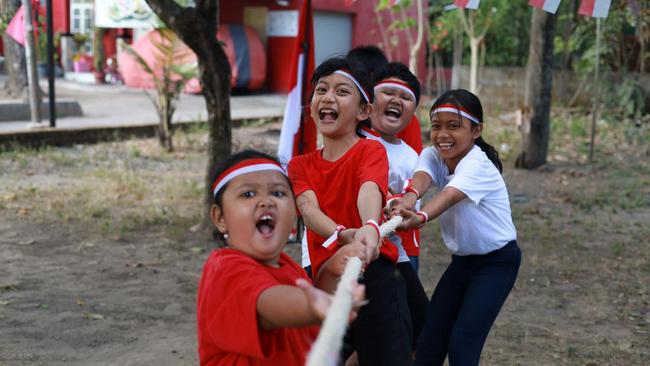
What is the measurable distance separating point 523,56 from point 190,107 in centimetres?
815

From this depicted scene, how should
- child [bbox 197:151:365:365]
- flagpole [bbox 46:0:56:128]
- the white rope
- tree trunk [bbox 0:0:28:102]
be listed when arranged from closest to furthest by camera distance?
the white rope, child [bbox 197:151:365:365], flagpole [bbox 46:0:56:128], tree trunk [bbox 0:0:28:102]

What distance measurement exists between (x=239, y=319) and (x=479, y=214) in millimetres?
1517

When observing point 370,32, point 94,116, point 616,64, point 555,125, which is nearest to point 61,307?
point 94,116

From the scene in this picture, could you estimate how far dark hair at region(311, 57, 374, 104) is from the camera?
3086 mm

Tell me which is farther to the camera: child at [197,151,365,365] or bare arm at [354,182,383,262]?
bare arm at [354,182,383,262]

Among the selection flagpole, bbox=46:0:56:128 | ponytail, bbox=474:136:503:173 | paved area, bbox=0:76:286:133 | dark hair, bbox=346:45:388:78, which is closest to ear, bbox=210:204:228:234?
ponytail, bbox=474:136:503:173

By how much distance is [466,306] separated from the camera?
3072 mm

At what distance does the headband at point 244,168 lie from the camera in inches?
83.3

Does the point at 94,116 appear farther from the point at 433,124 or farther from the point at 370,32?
the point at 433,124

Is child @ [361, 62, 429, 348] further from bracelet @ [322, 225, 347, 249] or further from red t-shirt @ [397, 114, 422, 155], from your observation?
bracelet @ [322, 225, 347, 249]

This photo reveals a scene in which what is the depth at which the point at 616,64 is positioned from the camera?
588 inches

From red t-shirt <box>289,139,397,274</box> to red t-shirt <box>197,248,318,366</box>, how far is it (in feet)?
2.89

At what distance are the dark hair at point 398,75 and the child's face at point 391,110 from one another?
0.11 feet

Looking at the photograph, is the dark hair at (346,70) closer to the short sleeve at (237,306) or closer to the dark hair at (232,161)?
the dark hair at (232,161)
